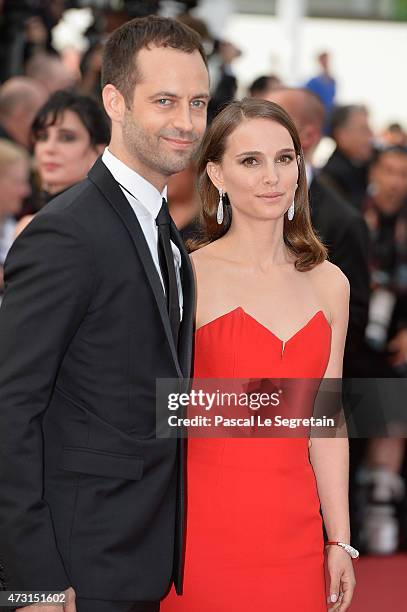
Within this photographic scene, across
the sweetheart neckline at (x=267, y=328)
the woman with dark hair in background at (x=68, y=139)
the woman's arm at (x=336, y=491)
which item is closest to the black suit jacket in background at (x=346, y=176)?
the woman with dark hair in background at (x=68, y=139)

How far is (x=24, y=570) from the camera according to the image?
1.90 m

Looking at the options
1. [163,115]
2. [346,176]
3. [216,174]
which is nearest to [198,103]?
[163,115]

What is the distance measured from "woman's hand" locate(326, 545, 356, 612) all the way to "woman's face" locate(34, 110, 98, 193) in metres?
1.81

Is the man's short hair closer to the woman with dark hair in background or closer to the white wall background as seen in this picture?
the woman with dark hair in background

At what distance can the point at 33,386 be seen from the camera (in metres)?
1.92

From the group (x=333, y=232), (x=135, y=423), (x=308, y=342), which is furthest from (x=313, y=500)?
(x=333, y=232)

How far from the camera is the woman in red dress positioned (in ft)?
8.10

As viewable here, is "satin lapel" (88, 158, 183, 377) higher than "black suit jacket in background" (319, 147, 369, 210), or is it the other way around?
"black suit jacket in background" (319, 147, 369, 210)

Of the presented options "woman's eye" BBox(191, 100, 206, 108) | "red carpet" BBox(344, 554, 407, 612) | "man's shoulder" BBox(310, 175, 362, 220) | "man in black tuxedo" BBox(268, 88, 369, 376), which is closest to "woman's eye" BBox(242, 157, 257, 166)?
"woman's eye" BBox(191, 100, 206, 108)

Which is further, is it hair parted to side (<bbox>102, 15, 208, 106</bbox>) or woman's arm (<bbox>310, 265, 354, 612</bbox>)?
woman's arm (<bbox>310, 265, 354, 612</bbox>)

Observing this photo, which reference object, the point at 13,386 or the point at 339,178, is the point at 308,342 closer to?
the point at 13,386

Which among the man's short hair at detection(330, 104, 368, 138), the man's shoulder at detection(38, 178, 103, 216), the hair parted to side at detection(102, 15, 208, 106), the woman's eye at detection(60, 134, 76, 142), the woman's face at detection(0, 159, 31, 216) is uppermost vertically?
the man's short hair at detection(330, 104, 368, 138)

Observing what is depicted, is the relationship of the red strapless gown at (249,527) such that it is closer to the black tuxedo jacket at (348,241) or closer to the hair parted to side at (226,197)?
the hair parted to side at (226,197)

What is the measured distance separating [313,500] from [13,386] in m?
0.90
